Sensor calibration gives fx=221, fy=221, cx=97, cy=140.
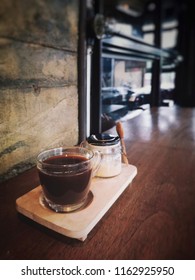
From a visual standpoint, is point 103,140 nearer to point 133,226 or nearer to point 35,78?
point 133,226

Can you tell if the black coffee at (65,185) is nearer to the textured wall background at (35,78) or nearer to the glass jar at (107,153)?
the glass jar at (107,153)

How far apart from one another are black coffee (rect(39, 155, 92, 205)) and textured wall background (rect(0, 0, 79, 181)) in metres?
0.30

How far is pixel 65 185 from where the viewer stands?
1.74 ft

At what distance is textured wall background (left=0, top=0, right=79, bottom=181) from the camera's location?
0.76 m

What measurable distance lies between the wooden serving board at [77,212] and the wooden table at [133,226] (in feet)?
0.08

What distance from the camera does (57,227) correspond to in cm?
49

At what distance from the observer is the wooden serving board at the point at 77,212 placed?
49cm

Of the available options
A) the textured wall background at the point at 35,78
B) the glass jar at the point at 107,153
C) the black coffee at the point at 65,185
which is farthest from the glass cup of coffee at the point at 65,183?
the textured wall background at the point at 35,78

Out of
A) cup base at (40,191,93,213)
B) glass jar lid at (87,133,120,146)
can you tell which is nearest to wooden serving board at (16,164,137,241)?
cup base at (40,191,93,213)

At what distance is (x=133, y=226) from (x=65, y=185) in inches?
7.7

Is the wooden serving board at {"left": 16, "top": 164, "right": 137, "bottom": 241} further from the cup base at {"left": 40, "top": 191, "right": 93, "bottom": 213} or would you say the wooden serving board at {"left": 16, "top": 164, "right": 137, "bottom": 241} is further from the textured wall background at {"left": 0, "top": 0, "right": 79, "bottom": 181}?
the textured wall background at {"left": 0, "top": 0, "right": 79, "bottom": 181}

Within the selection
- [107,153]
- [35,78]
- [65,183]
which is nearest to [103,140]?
[107,153]
